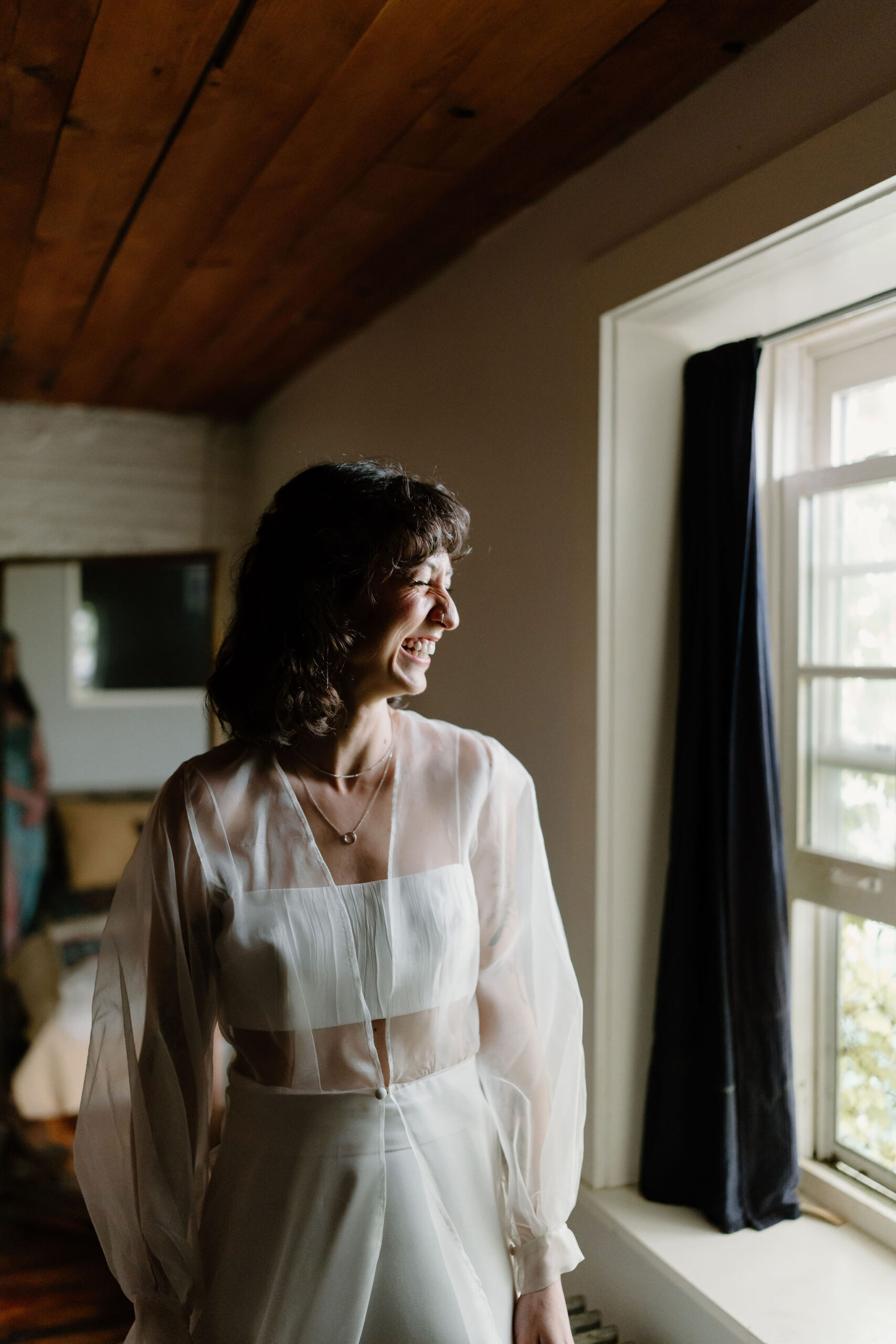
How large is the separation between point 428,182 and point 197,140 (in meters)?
0.41

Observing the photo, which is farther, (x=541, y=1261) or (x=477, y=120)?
(x=477, y=120)

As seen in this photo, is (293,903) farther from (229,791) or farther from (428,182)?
(428,182)

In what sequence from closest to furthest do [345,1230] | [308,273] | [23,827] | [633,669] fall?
[345,1230], [633,669], [308,273], [23,827]

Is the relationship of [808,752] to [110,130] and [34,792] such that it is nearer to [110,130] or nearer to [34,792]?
[110,130]

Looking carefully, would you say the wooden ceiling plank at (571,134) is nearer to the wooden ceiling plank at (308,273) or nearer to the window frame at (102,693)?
the wooden ceiling plank at (308,273)

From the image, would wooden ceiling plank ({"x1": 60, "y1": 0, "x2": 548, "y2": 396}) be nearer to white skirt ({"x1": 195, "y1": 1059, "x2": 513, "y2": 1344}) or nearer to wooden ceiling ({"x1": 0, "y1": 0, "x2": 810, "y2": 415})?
wooden ceiling ({"x1": 0, "y1": 0, "x2": 810, "y2": 415})

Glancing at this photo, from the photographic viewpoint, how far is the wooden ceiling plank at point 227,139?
4.46 feet

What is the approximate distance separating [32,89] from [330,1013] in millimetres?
1343

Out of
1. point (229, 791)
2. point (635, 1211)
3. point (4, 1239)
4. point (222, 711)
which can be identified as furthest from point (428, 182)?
point (4, 1239)

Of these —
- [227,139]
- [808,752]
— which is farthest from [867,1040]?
[227,139]

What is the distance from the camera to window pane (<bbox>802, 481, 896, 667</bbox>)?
163 centimetres

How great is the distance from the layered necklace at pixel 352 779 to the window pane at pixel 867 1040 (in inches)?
31.1

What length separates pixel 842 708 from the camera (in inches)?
67.6

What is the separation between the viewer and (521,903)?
4.70 feet
